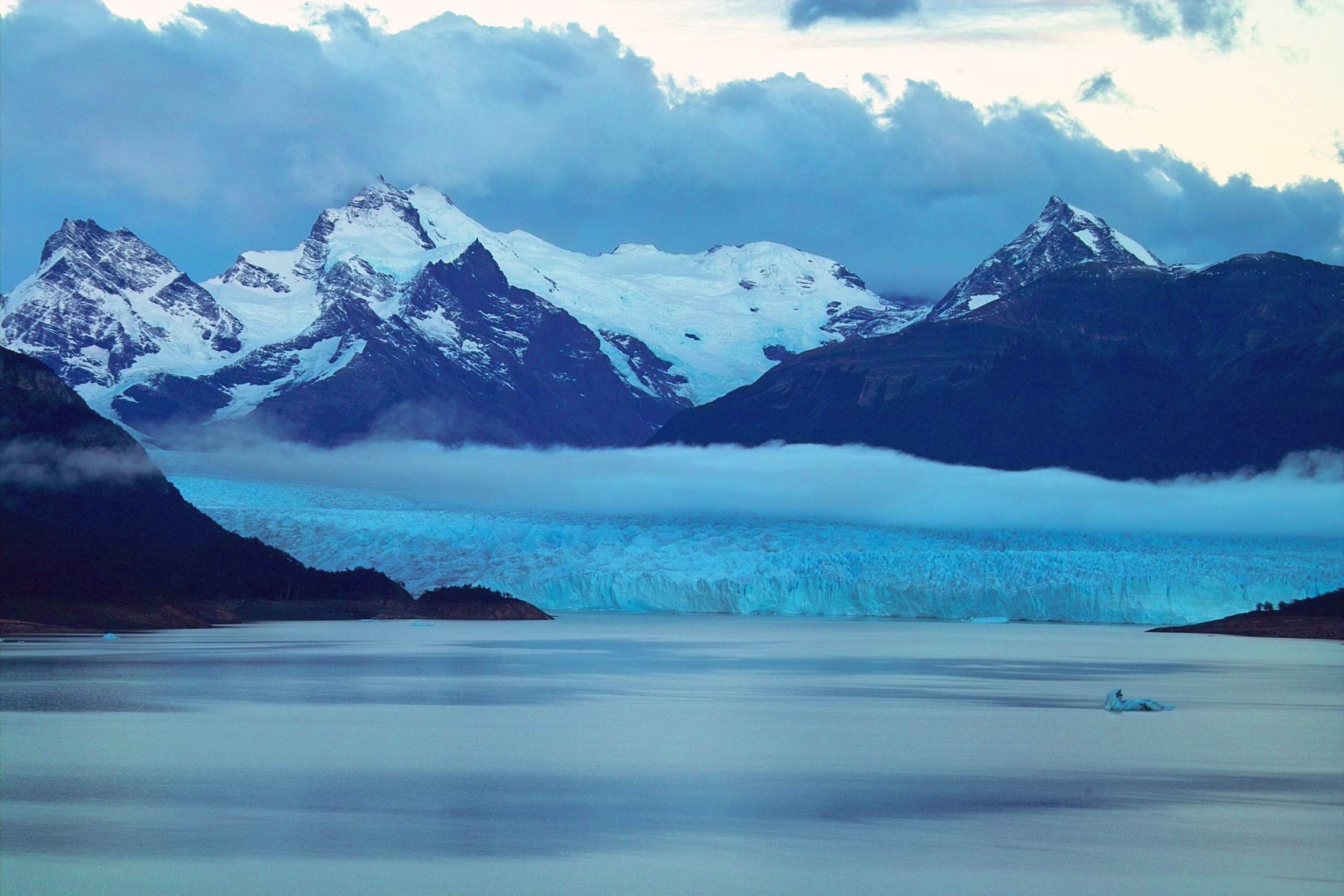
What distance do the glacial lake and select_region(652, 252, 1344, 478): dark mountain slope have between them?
98944 millimetres

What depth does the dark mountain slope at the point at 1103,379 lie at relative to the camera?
482ft

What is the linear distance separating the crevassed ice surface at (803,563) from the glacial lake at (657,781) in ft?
115

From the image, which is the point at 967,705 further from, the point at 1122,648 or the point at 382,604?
the point at 382,604

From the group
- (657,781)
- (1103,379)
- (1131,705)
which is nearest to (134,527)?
(1131,705)

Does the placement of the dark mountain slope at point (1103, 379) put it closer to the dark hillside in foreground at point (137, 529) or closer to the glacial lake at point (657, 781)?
the dark hillside in foreground at point (137, 529)

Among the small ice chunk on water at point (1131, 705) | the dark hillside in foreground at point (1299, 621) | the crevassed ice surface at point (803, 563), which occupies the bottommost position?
the small ice chunk on water at point (1131, 705)

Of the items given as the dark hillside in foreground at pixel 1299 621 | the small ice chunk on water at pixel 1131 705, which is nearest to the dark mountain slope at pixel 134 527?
the dark hillside in foreground at pixel 1299 621

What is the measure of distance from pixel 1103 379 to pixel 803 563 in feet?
255

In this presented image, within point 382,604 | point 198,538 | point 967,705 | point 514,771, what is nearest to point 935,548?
point 382,604

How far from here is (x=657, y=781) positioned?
26.7m

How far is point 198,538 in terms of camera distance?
97375 mm

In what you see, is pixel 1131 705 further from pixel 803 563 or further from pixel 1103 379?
pixel 1103 379

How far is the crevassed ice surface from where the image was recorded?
88000 millimetres

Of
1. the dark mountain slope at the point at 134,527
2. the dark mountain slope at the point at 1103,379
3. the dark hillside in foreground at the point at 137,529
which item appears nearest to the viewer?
the dark mountain slope at the point at 134,527
